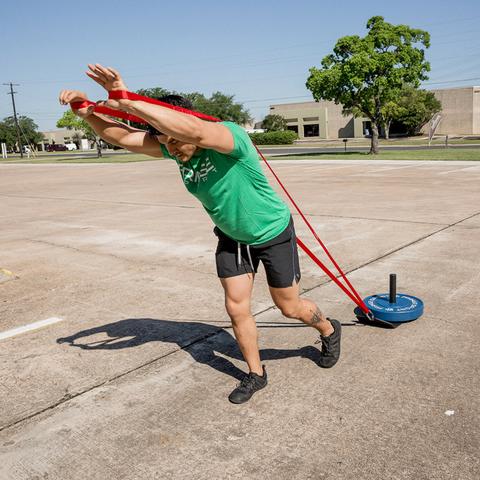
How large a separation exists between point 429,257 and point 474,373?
3153mm

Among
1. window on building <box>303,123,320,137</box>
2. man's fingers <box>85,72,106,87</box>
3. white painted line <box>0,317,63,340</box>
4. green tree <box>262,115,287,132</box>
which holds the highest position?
green tree <box>262,115,287,132</box>

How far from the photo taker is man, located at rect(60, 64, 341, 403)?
9.36 ft

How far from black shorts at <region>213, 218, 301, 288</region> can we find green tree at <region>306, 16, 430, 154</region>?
2687 cm

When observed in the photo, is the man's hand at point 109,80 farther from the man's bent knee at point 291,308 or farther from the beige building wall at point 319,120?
the beige building wall at point 319,120

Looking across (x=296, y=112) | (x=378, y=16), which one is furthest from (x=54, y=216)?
(x=296, y=112)

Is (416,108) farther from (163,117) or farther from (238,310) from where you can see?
(163,117)

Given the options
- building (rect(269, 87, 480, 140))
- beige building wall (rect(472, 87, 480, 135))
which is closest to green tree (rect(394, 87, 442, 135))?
building (rect(269, 87, 480, 140))

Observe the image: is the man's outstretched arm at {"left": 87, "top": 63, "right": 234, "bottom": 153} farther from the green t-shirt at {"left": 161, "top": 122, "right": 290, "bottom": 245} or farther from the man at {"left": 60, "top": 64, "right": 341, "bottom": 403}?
the green t-shirt at {"left": 161, "top": 122, "right": 290, "bottom": 245}

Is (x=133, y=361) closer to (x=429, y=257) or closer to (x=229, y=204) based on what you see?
(x=229, y=204)

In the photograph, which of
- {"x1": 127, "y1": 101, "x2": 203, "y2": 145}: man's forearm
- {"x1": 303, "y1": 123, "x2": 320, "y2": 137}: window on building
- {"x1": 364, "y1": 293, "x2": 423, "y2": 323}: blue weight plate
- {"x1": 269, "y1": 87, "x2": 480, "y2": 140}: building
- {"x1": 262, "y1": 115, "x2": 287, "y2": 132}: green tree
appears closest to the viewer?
{"x1": 127, "y1": 101, "x2": 203, "y2": 145}: man's forearm

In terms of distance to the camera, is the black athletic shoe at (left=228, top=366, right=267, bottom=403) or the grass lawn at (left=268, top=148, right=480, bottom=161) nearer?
the black athletic shoe at (left=228, top=366, right=267, bottom=403)

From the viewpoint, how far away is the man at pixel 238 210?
285 cm

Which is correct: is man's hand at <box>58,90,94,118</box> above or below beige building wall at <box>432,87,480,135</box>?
below

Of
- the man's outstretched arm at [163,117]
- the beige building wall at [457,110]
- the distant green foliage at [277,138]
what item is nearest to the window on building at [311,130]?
the beige building wall at [457,110]
